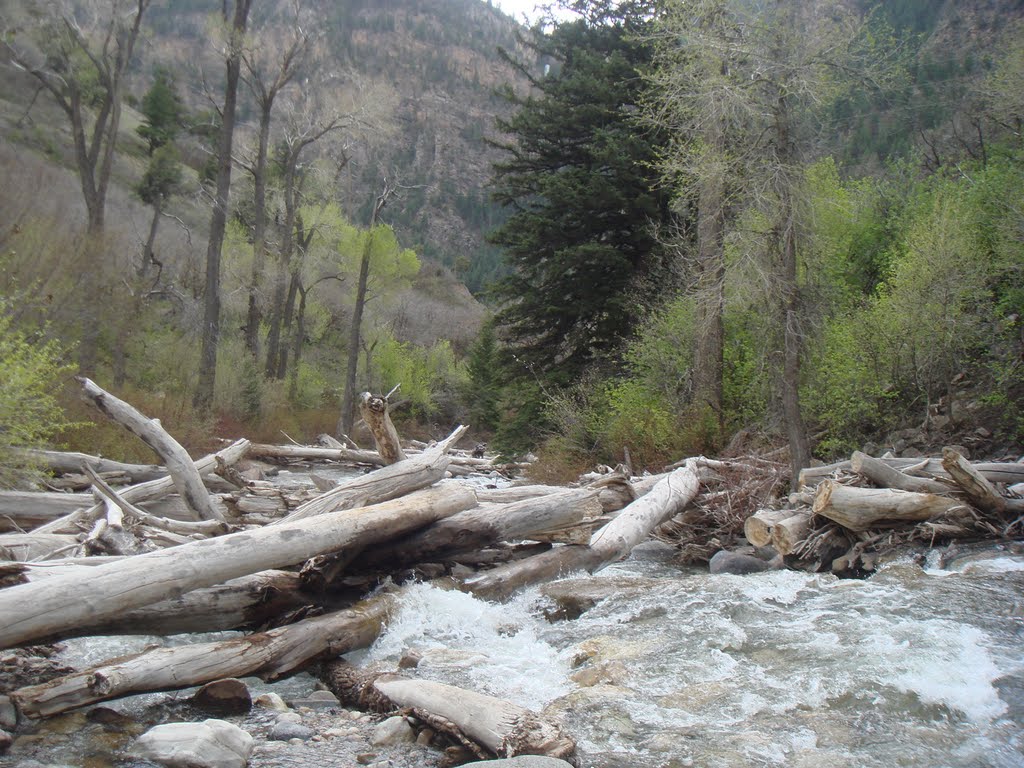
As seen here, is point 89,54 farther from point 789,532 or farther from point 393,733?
point 393,733

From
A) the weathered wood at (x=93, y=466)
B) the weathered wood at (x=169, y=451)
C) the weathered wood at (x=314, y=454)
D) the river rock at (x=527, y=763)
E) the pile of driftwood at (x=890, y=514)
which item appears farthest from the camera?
the weathered wood at (x=314, y=454)

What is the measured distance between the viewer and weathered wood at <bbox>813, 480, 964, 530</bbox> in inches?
304

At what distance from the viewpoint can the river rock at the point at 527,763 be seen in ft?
11.6

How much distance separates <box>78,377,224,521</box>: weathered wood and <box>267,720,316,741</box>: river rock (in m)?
4.24

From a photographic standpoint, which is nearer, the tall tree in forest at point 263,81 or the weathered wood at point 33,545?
the weathered wood at point 33,545

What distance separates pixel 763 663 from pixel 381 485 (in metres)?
3.46

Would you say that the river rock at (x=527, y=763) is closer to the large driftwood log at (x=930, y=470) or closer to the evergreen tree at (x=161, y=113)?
the large driftwood log at (x=930, y=470)

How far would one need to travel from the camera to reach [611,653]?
17.9ft

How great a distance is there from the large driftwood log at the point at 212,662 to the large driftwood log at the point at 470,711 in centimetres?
41

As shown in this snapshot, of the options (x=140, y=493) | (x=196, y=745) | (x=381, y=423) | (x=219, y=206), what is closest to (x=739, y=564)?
(x=381, y=423)

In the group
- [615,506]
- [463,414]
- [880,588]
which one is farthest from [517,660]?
[463,414]

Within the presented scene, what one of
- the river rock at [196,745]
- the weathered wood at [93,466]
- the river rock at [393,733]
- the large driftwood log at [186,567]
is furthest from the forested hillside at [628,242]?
the river rock at [393,733]

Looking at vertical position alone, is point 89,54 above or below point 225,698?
above

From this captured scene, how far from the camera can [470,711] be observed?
4.13 metres
